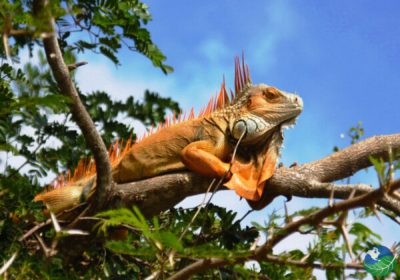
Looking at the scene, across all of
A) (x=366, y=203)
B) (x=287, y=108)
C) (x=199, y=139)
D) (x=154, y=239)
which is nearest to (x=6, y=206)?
(x=199, y=139)

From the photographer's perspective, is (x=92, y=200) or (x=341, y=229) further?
(x=92, y=200)

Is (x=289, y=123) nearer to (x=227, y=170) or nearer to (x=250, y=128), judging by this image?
(x=250, y=128)

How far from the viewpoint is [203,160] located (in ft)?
14.1

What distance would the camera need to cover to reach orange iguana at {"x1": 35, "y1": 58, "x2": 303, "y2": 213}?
4.36 metres

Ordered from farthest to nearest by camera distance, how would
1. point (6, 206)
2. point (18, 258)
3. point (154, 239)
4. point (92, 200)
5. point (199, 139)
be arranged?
point (199, 139) < point (92, 200) < point (6, 206) < point (18, 258) < point (154, 239)

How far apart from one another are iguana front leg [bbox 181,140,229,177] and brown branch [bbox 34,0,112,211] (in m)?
0.60

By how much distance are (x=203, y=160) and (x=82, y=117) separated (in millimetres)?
978

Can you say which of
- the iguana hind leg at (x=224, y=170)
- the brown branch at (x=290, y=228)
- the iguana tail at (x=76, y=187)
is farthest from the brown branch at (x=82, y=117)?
the brown branch at (x=290, y=228)

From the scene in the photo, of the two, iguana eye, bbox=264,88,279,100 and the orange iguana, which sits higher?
iguana eye, bbox=264,88,279,100

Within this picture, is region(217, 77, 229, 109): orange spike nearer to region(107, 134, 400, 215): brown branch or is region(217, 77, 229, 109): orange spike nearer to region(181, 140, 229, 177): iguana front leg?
region(181, 140, 229, 177): iguana front leg

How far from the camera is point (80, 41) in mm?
5031

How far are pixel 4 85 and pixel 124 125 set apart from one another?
115cm

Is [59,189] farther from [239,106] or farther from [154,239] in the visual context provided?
[154,239]

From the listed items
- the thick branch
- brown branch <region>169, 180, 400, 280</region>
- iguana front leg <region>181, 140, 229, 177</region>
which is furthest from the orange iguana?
brown branch <region>169, 180, 400, 280</region>
